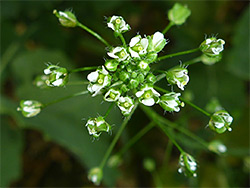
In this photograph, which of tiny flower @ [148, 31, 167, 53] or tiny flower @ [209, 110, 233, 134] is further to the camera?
tiny flower @ [209, 110, 233, 134]

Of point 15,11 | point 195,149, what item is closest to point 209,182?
point 195,149

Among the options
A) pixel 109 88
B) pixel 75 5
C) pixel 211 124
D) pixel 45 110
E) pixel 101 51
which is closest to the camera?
pixel 109 88

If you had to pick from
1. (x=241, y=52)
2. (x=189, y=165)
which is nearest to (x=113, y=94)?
(x=189, y=165)

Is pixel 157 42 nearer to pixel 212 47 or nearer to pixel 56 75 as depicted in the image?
pixel 212 47

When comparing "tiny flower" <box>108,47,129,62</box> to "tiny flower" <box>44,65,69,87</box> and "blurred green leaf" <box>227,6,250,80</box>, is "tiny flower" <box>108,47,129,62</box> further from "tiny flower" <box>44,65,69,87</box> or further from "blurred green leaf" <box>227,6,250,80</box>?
"blurred green leaf" <box>227,6,250,80</box>

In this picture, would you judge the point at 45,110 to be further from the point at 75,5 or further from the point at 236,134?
the point at 236,134

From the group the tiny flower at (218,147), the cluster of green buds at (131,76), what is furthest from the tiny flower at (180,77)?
the tiny flower at (218,147)

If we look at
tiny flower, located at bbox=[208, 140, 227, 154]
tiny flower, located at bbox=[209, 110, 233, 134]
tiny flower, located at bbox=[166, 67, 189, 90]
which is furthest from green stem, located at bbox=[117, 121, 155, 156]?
tiny flower, located at bbox=[166, 67, 189, 90]
